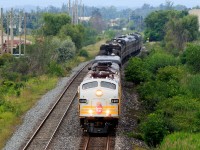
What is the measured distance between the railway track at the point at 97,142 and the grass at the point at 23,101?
3.65 metres

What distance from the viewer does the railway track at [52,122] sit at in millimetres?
20688

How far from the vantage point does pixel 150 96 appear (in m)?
28.8

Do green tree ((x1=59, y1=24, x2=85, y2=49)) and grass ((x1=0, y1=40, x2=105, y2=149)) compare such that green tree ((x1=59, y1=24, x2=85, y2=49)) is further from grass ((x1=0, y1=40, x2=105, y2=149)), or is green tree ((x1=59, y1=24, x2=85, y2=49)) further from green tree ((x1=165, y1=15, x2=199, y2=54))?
grass ((x1=0, y1=40, x2=105, y2=149))

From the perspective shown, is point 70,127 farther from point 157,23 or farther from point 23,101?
point 157,23

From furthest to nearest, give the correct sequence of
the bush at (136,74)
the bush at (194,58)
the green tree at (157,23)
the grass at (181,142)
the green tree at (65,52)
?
1. the green tree at (157,23)
2. the green tree at (65,52)
3. the bush at (194,58)
4. the bush at (136,74)
5. the grass at (181,142)

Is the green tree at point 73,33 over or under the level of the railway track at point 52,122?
over

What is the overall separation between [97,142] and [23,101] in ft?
38.4

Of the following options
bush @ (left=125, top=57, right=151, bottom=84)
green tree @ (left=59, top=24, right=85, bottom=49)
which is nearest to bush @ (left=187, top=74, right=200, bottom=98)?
bush @ (left=125, top=57, right=151, bottom=84)

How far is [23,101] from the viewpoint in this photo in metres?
31.4

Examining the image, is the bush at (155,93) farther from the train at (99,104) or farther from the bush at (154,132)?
the bush at (154,132)

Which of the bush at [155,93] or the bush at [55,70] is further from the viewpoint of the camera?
the bush at [55,70]

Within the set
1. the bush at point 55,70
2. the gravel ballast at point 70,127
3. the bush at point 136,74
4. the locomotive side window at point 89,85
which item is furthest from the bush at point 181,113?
the bush at point 55,70

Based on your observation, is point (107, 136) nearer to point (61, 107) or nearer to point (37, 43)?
point (61, 107)

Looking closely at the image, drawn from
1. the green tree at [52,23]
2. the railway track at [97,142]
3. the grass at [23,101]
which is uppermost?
the green tree at [52,23]
